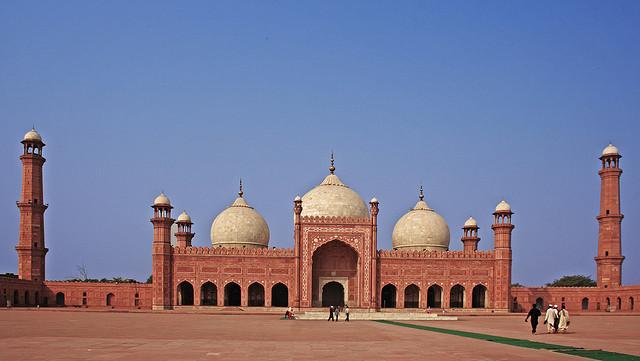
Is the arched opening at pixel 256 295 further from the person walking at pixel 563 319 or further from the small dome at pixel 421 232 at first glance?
the person walking at pixel 563 319

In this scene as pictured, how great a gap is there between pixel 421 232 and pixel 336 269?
6040 millimetres

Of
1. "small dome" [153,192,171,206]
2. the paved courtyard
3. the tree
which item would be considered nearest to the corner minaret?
"small dome" [153,192,171,206]

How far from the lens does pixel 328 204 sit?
36.6 m

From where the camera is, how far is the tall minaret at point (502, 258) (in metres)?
34.2

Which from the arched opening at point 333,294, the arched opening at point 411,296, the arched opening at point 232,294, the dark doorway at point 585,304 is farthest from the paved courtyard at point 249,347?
the dark doorway at point 585,304

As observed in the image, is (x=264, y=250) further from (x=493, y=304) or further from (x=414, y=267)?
(x=493, y=304)

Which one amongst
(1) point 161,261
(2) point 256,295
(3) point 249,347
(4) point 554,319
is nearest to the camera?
(3) point 249,347

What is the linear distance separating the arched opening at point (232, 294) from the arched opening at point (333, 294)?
4.60 m

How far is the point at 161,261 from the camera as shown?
32906 millimetres

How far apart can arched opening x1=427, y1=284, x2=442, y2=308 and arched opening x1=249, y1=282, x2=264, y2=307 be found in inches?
347

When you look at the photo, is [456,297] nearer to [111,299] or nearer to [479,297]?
[479,297]

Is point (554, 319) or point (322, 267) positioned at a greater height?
point (554, 319)

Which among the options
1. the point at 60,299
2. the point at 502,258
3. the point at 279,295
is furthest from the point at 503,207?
the point at 60,299

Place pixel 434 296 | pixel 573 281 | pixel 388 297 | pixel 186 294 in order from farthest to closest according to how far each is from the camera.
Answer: pixel 573 281, pixel 388 297, pixel 434 296, pixel 186 294
